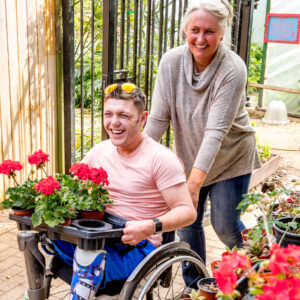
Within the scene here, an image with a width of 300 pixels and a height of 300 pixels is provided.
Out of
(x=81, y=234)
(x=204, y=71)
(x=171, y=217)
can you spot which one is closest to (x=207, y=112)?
(x=204, y=71)

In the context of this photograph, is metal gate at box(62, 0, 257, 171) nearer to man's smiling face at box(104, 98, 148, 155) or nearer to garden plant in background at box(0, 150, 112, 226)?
man's smiling face at box(104, 98, 148, 155)

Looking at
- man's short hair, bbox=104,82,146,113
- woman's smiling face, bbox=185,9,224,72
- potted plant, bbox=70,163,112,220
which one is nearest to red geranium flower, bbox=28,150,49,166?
potted plant, bbox=70,163,112,220

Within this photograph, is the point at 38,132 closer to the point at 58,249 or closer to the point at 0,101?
the point at 0,101

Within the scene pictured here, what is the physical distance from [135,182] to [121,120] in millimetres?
293

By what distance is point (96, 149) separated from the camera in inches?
93.9

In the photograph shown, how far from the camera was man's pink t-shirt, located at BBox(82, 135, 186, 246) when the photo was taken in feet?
7.13

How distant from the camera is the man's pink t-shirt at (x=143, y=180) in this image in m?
2.17

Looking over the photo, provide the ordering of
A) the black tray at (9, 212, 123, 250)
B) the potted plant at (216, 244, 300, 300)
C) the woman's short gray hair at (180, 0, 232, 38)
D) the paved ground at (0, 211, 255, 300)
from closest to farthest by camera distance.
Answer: the potted plant at (216, 244, 300, 300)
the black tray at (9, 212, 123, 250)
the woman's short gray hair at (180, 0, 232, 38)
the paved ground at (0, 211, 255, 300)

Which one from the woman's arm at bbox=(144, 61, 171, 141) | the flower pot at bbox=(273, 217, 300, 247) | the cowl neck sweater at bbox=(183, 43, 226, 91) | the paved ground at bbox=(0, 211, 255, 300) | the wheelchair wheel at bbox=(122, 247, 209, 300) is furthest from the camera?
the paved ground at bbox=(0, 211, 255, 300)

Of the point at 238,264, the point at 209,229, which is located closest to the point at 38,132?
the point at 209,229

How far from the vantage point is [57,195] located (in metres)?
1.94

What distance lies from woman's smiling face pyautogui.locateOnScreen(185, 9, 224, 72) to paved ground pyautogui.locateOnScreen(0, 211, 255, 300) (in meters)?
1.42

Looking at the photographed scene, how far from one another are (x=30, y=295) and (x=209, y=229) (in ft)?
8.40

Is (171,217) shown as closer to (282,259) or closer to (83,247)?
(83,247)
